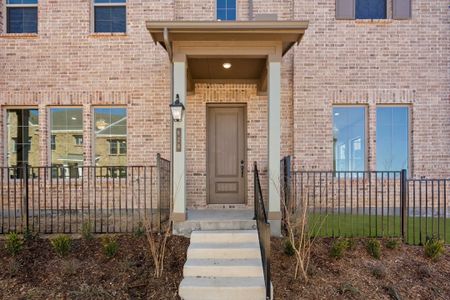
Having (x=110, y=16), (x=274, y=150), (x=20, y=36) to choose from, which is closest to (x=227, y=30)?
(x=274, y=150)

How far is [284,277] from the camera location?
466 cm

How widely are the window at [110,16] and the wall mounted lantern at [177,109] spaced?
11.6 feet

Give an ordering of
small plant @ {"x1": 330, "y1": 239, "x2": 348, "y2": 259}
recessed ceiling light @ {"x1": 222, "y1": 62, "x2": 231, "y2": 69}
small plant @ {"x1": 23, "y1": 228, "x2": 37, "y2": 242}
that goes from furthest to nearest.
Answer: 1. recessed ceiling light @ {"x1": 222, "y1": 62, "x2": 231, "y2": 69}
2. small plant @ {"x1": 23, "y1": 228, "x2": 37, "y2": 242}
3. small plant @ {"x1": 330, "y1": 239, "x2": 348, "y2": 259}

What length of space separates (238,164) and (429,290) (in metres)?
4.38

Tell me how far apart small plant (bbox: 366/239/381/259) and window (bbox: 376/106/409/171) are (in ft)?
10.1

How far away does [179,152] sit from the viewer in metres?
5.66

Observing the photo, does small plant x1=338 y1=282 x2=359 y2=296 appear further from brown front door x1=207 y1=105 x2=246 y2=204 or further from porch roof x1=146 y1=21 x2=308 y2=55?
porch roof x1=146 y1=21 x2=308 y2=55

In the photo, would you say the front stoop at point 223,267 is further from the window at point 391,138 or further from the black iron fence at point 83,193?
the window at point 391,138

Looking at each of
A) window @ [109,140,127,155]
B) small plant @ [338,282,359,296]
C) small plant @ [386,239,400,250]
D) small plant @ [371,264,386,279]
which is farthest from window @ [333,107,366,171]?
window @ [109,140,127,155]

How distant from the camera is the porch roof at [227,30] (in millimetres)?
5270

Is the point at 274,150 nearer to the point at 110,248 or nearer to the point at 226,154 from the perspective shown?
the point at 226,154

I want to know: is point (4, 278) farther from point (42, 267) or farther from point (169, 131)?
point (169, 131)

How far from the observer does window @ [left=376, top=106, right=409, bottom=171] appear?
7832 millimetres

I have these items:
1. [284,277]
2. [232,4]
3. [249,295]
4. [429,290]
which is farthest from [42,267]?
[232,4]
